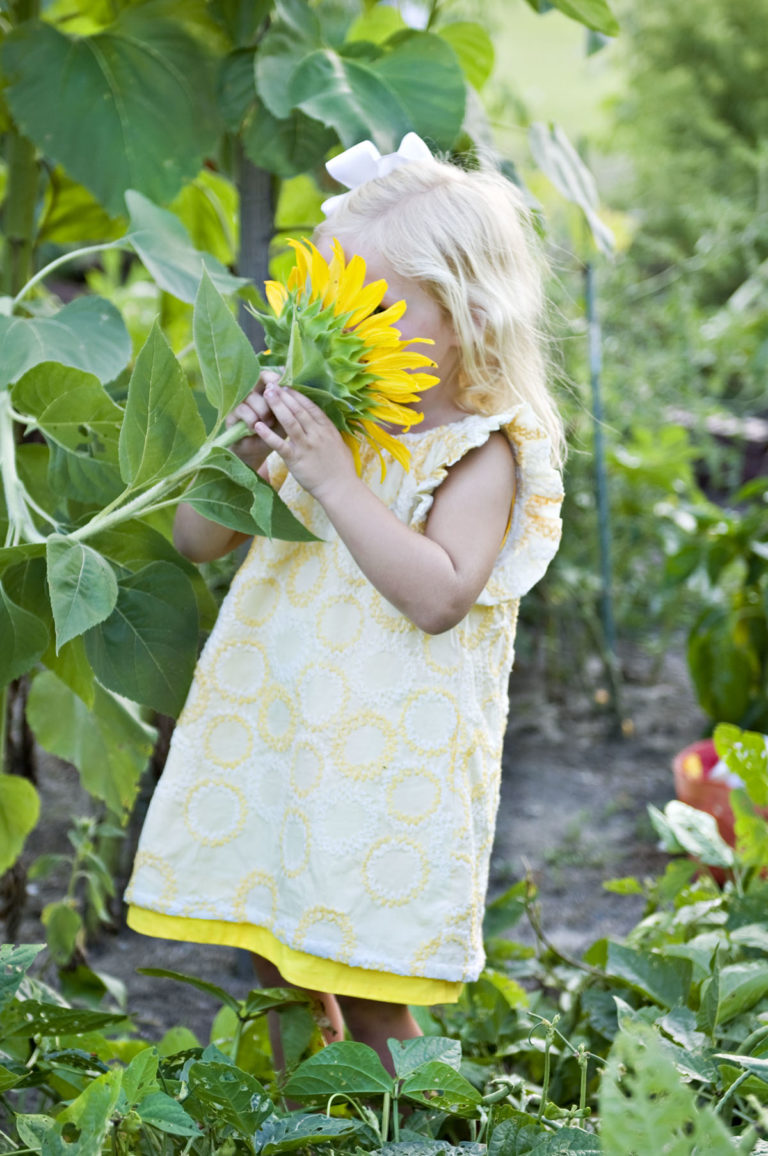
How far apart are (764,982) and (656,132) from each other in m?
4.84

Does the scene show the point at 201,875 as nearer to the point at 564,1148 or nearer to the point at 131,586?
the point at 131,586

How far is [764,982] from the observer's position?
796 mm

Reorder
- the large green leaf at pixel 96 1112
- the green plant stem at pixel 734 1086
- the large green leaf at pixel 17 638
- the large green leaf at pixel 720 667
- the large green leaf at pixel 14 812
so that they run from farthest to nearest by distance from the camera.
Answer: the large green leaf at pixel 720 667 → the large green leaf at pixel 14 812 → the large green leaf at pixel 17 638 → the green plant stem at pixel 734 1086 → the large green leaf at pixel 96 1112

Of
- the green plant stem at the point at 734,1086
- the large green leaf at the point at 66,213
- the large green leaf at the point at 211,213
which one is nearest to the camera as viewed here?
the green plant stem at the point at 734,1086

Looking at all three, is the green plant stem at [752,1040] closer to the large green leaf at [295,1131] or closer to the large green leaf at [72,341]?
the large green leaf at [295,1131]

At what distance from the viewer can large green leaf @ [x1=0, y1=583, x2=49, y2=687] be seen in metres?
0.72

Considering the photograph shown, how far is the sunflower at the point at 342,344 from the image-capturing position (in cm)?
67

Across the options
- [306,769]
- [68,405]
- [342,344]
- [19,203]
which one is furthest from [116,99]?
[306,769]

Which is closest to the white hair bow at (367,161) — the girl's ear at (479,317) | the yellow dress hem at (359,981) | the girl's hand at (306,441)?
the girl's ear at (479,317)

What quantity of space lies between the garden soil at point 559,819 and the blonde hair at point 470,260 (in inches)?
19.0

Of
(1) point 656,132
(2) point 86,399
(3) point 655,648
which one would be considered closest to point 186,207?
(2) point 86,399

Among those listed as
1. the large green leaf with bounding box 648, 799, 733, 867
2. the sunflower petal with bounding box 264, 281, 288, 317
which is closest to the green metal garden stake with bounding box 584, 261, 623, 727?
the large green leaf with bounding box 648, 799, 733, 867

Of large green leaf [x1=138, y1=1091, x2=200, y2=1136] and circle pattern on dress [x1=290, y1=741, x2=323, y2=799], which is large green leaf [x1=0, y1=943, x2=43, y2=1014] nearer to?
large green leaf [x1=138, y1=1091, x2=200, y2=1136]

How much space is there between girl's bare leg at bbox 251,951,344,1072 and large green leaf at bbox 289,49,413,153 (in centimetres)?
65
